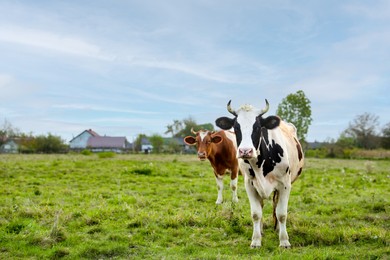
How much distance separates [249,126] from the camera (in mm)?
6648

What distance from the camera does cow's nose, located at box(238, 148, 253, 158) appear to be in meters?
6.20

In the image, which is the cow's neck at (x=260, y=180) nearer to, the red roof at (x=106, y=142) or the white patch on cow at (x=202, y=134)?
the white patch on cow at (x=202, y=134)

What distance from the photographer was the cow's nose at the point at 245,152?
620 centimetres

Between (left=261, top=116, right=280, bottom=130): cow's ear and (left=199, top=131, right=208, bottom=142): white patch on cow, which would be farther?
(left=199, top=131, right=208, bottom=142): white patch on cow

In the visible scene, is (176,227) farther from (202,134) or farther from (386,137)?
(386,137)

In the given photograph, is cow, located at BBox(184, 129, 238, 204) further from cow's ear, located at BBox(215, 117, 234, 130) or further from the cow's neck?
the cow's neck

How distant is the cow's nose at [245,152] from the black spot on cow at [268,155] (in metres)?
0.70

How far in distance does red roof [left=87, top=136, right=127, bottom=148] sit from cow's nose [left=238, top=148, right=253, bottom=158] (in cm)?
10096

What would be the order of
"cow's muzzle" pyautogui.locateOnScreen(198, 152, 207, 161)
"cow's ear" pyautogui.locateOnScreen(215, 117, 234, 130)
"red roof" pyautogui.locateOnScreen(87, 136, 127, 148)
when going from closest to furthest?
1. "cow's ear" pyautogui.locateOnScreen(215, 117, 234, 130)
2. "cow's muzzle" pyautogui.locateOnScreen(198, 152, 207, 161)
3. "red roof" pyautogui.locateOnScreen(87, 136, 127, 148)

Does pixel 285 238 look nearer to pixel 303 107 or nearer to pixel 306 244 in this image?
pixel 306 244

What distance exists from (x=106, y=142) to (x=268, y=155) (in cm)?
10325

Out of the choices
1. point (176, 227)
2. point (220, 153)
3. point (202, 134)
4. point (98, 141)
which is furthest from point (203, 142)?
point (98, 141)

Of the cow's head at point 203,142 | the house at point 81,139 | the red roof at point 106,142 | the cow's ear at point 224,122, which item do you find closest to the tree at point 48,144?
the red roof at point 106,142

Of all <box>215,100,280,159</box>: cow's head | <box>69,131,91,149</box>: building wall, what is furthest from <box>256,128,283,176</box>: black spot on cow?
<box>69,131,91,149</box>: building wall
